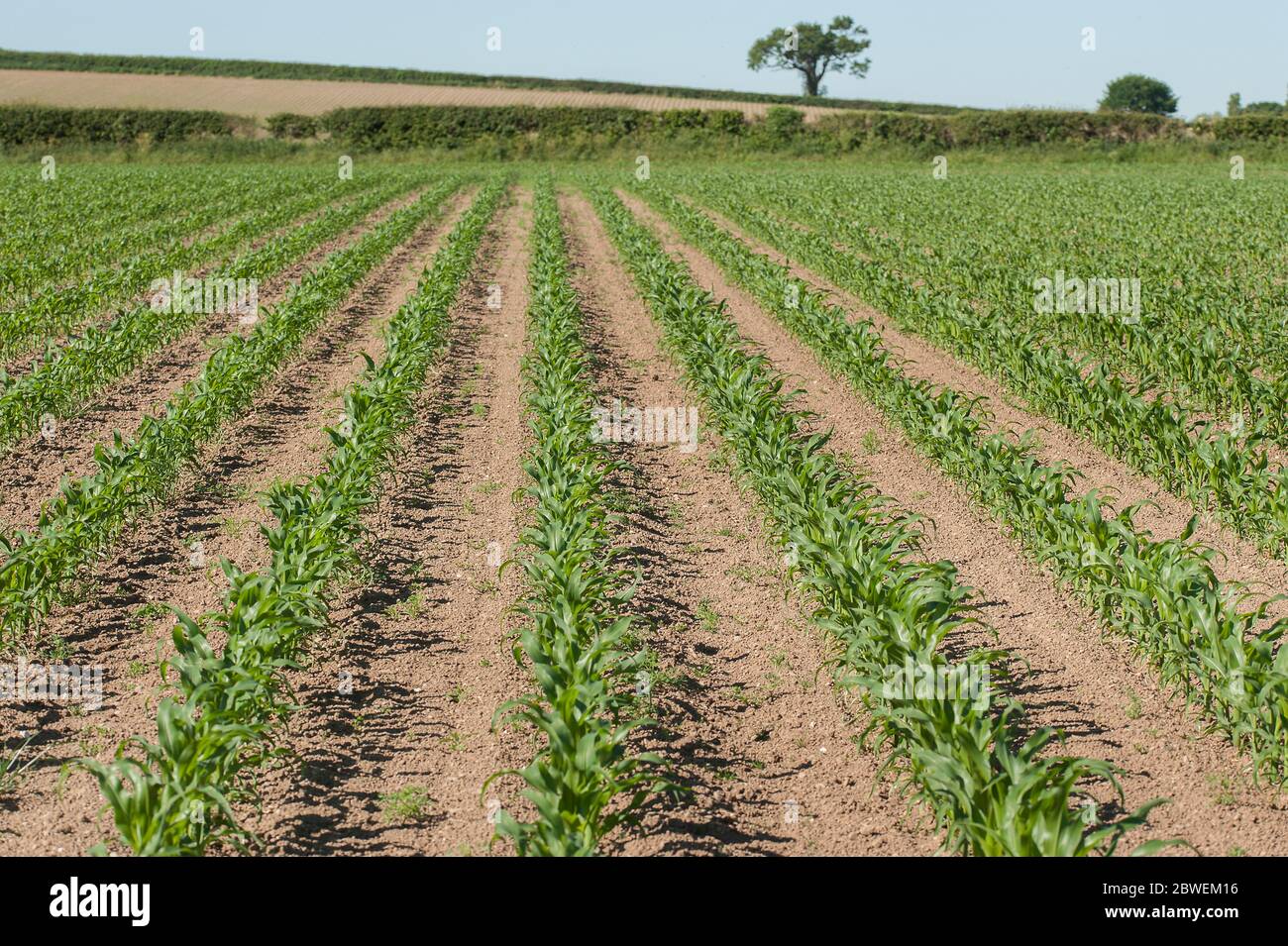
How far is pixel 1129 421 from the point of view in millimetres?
8727

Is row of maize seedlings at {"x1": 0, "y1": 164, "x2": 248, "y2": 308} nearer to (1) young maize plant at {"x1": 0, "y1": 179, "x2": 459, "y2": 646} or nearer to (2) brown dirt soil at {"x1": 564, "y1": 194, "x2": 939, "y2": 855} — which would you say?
(1) young maize plant at {"x1": 0, "y1": 179, "x2": 459, "y2": 646}

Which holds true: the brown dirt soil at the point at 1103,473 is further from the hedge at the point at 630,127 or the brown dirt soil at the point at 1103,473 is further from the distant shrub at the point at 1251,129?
the distant shrub at the point at 1251,129

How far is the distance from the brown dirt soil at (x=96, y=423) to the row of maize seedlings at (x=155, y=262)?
3.51ft

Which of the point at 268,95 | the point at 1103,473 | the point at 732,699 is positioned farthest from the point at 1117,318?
the point at 268,95

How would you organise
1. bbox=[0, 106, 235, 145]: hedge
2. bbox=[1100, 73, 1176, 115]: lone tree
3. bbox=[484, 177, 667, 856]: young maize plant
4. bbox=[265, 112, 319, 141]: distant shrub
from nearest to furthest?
bbox=[484, 177, 667, 856]: young maize plant < bbox=[0, 106, 235, 145]: hedge < bbox=[265, 112, 319, 141]: distant shrub < bbox=[1100, 73, 1176, 115]: lone tree

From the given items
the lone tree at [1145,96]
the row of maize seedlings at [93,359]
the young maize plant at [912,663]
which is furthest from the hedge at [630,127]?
the lone tree at [1145,96]

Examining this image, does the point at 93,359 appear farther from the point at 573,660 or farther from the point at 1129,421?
the point at 1129,421

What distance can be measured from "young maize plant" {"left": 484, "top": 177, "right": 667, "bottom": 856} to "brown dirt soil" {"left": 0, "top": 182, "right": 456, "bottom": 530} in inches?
126

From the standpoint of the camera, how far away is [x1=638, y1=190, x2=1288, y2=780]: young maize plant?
192 inches

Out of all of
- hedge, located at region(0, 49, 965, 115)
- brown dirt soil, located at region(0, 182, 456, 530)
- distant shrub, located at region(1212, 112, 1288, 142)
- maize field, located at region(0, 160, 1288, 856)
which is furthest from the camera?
hedge, located at region(0, 49, 965, 115)

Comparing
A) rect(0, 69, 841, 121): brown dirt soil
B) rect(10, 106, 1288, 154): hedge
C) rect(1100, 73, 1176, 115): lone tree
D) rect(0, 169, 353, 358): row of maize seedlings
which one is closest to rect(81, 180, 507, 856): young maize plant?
rect(0, 169, 353, 358): row of maize seedlings

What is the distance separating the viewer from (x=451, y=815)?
4.61 metres

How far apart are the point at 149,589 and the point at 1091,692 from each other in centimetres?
523
